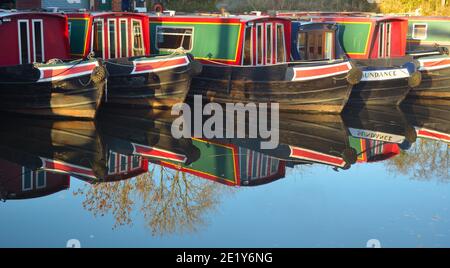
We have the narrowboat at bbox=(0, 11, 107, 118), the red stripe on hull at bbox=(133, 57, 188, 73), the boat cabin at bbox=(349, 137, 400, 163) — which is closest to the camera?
the boat cabin at bbox=(349, 137, 400, 163)

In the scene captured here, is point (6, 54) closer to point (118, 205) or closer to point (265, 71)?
point (265, 71)

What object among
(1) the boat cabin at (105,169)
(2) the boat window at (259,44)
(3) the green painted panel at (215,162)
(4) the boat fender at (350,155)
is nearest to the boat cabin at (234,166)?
(3) the green painted panel at (215,162)

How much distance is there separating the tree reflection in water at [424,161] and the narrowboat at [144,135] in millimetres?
3029

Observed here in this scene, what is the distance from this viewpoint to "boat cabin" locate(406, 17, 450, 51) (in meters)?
19.5

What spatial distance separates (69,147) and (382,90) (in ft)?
22.6

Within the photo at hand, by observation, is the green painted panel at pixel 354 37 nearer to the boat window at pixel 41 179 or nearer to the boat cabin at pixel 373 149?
the boat cabin at pixel 373 149

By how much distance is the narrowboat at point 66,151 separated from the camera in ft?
33.8

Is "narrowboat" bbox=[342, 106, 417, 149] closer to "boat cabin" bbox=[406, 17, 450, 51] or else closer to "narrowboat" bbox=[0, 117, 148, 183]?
"narrowboat" bbox=[0, 117, 148, 183]

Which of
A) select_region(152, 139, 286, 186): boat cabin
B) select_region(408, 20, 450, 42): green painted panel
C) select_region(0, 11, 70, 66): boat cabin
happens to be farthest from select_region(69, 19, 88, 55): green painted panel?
select_region(408, 20, 450, 42): green painted panel

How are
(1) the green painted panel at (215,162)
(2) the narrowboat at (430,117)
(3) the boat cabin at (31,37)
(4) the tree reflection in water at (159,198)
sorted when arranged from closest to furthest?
(4) the tree reflection in water at (159,198), (1) the green painted panel at (215,162), (2) the narrowboat at (430,117), (3) the boat cabin at (31,37)

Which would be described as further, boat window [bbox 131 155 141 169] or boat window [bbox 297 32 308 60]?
boat window [bbox 297 32 308 60]

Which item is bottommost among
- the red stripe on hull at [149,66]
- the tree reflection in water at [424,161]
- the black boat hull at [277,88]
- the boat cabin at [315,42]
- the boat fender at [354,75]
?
the tree reflection in water at [424,161]

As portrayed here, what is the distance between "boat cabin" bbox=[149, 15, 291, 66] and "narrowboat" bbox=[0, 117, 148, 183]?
3.26 meters

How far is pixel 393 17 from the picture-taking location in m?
17.1
